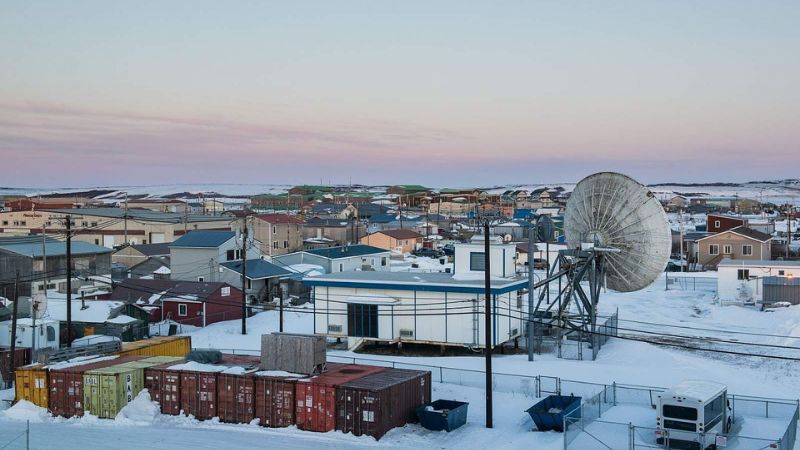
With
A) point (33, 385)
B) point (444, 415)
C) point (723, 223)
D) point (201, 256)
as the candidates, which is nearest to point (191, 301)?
point (201, 256)

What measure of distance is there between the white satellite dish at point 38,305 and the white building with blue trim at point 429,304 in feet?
40.0

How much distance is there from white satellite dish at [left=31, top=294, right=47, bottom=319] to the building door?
45.9ft

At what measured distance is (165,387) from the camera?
25969mm

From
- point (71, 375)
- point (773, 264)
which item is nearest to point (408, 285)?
point (71, 375)

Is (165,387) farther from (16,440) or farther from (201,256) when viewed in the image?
(201,256)

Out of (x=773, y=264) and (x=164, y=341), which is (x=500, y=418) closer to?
(x=164, y=341)

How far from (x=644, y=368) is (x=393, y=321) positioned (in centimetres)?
1144

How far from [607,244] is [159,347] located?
2077cm

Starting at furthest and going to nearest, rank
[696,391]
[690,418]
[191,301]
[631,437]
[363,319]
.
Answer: [191,301], [363,319], [696,391], [690,418], [631,437]

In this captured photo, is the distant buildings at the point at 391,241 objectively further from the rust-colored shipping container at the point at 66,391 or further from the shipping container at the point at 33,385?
the rust-colored shipping container at the point at 66,391

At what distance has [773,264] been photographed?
172 ft

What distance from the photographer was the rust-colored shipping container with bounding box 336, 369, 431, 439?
22.8m

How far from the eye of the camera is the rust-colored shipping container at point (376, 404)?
22.8 metres

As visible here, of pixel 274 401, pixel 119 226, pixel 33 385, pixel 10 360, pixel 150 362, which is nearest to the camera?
pixel 274 401
